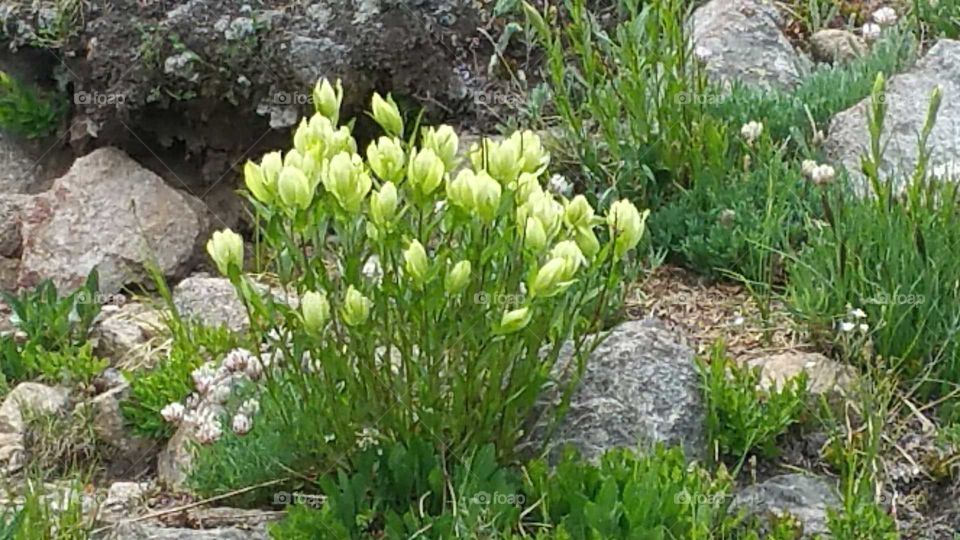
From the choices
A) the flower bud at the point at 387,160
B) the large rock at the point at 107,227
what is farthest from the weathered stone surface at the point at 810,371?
the large rock at the point at 107,227

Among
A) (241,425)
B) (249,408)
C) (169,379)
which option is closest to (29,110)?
(169,379)

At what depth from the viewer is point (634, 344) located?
135 inches

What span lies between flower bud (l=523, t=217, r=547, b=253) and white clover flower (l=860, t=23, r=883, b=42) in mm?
2834

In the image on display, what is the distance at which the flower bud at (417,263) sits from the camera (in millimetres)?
2629

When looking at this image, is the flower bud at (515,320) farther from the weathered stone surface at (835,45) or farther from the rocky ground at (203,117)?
the weathered stone surface at (835,45)

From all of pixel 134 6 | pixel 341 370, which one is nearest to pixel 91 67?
pixel 134 6

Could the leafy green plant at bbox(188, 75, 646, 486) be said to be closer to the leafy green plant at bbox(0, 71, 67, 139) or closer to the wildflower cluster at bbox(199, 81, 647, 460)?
the wildflower cluster at bbox(199, 81, 647, 460)

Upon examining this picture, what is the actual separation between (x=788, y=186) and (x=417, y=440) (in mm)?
1568

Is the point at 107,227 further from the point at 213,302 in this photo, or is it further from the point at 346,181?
the point at 346,181

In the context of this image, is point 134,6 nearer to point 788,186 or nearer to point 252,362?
point 252,362

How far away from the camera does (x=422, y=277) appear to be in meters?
2.66

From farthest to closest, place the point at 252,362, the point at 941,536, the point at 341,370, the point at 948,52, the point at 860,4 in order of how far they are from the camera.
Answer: the point at 860,4 → the point at 948,52 → the point at 252,362 → the point at 941,536 → the point at 341,370

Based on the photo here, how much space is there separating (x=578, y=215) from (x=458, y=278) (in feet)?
1.12

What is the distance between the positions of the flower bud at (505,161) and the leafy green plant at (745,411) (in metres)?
0.91
